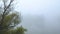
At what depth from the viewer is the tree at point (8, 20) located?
46.5 ft

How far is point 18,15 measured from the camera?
14.5 meters

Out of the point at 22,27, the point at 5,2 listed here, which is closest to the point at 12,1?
the point at 5,2

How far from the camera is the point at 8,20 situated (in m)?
14.4

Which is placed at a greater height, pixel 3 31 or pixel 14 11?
pixel 14 11

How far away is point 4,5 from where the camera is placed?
1422 centimetres

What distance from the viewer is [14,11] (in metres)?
14.5

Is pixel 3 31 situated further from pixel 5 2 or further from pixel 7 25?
pixel 5 2

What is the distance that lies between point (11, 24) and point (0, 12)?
78cm

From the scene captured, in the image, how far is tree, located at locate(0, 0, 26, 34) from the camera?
14.2 m

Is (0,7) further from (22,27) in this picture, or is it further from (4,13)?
(22,27)

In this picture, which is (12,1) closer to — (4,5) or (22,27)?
(4,5)

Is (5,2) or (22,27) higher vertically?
(5,2)

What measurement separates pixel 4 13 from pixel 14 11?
0.51 meters

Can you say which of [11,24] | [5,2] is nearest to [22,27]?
[11,24]
